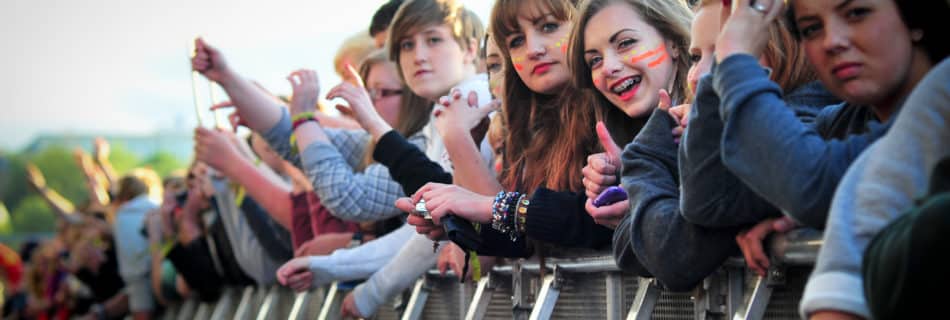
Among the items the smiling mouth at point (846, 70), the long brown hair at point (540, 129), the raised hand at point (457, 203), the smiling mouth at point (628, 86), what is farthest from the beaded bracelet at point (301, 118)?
the smiling mouth at point (846, 70)

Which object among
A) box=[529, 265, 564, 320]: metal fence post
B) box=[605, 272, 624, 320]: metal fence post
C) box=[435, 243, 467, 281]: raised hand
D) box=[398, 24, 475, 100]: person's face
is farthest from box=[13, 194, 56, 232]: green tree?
box=[605, 272, 624, 320]: metal fence post

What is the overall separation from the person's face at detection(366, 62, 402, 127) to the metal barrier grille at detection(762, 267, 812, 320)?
14.7 feet

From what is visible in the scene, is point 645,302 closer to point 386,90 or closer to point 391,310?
point 391,310

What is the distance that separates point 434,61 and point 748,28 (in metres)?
4.06

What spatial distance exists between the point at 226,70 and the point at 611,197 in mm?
4245

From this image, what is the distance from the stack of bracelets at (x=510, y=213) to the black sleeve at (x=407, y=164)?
920 millimetres

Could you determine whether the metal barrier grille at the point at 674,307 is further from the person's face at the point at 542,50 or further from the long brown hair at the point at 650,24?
the person's face at the point at 542,50

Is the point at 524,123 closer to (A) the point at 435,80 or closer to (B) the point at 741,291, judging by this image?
(A) the point at 435,80

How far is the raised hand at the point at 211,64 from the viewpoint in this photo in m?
8.33

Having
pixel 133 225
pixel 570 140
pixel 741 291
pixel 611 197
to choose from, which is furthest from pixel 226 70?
pixel 133 225

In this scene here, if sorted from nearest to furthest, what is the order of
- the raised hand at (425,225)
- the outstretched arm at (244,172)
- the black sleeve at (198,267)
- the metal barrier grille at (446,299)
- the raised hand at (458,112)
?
the raised hand at (425,225) < the raised hand at (458,112) < the metal barrier grille at (446,299) < the outstretched arm at (244,172) < the black sleeve at (198,267)

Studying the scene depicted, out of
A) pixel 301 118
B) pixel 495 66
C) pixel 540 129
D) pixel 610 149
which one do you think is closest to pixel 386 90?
pixel 301 118

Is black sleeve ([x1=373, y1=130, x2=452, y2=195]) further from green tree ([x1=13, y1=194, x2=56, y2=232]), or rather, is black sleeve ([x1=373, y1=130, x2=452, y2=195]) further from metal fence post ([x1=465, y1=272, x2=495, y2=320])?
green tree ([x1=13, y1=194, x2=56, y2=232])

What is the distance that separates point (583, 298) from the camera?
525 cm
